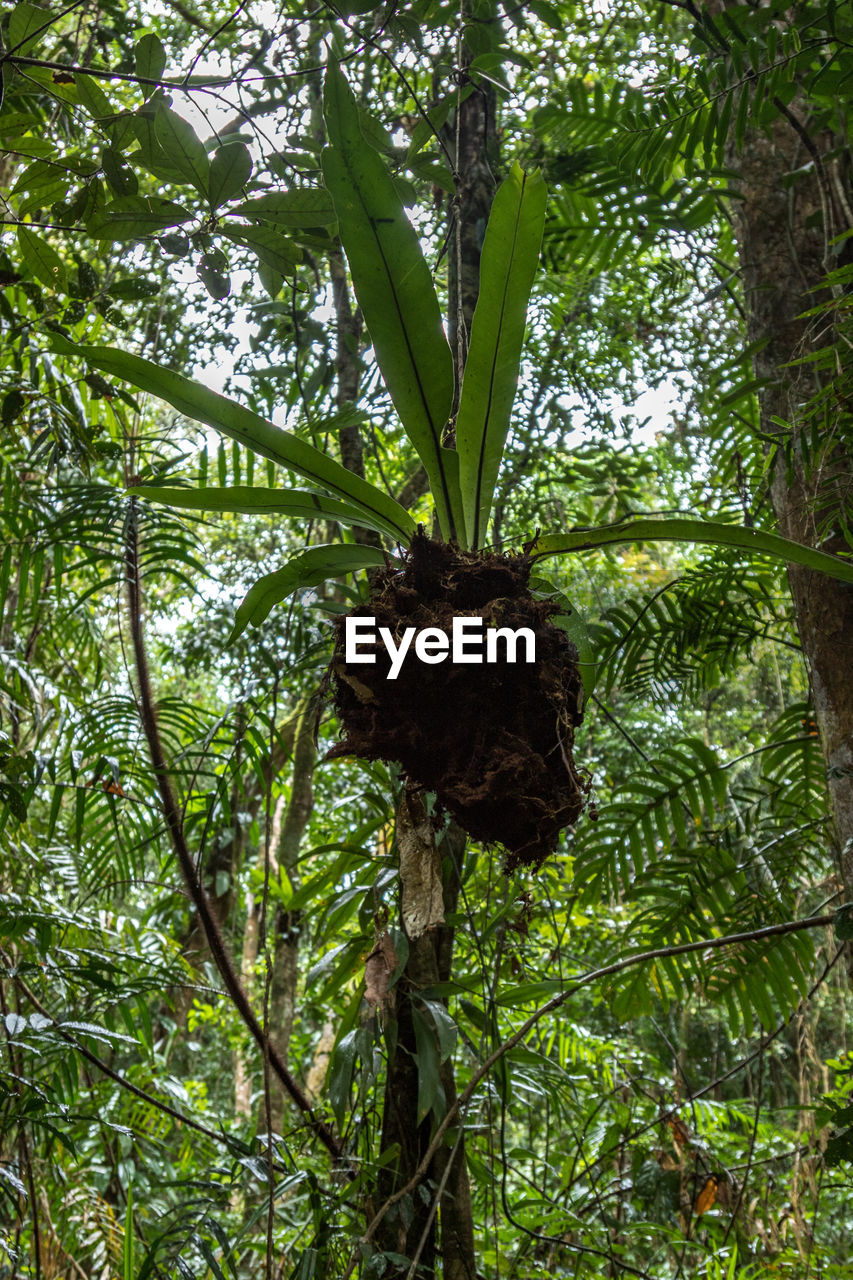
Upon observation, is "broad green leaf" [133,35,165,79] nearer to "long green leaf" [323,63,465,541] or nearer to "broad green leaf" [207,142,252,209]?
"broad green leaf" [207,142,252,209]

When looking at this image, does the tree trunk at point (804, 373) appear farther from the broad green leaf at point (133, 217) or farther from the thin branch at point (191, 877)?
the thin branch at point (191, 877)

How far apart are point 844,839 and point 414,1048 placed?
780 mm

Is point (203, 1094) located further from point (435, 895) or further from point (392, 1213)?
point (435, 895)

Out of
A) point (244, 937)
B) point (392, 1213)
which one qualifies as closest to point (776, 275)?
point (392, 1213)

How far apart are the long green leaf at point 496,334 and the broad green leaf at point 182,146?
1.36ft

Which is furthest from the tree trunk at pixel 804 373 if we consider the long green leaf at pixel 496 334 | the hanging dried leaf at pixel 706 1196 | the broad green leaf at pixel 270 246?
the hanging dried leaf at pixel 706 1196

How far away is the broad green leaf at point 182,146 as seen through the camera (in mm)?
1143

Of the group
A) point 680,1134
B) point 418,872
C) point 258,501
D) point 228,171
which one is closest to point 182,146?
point 228,171

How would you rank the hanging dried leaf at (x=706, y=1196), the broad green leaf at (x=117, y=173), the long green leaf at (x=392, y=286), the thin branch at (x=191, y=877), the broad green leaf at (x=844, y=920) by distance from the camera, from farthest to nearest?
1. the hanging dried leaf at (x=706, y=1196)
2. the thin branch at (x=191, y=877)
3. the broad green leaf at (x=117, y=173)
4. the broad green leaf at (x=844, y=920)
5. the long green leaf at (x=392, y=286)

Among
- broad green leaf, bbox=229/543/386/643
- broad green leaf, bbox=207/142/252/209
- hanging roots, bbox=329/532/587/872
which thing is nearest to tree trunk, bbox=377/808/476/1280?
hanging roots, bbox=329/532/587/872

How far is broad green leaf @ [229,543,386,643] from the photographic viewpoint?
123 cm

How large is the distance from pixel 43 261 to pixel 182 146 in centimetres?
37

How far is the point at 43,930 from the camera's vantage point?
1.46 m

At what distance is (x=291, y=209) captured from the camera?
124 centimetres
